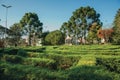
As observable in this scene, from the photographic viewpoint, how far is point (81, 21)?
8138cm

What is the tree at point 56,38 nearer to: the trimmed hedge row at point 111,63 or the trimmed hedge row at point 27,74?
the trimmed hedge row at point 111,63

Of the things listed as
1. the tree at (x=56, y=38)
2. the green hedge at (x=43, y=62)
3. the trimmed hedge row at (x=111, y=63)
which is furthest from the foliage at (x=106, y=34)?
the green hedge at (x=43, y=62)

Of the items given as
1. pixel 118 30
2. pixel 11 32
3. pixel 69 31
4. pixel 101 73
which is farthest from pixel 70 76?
pixel 11 32

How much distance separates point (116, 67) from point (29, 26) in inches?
2605

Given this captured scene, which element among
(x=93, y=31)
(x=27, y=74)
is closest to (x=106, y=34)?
(x=93, y=31)

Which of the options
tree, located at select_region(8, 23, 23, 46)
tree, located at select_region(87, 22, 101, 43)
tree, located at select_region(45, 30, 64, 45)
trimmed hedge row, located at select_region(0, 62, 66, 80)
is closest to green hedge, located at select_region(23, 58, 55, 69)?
trimmed hedge row, located at select_region(0, 62, 66, 80)

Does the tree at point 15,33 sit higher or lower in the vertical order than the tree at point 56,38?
higher

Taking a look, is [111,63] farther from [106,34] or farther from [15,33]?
[15,33]

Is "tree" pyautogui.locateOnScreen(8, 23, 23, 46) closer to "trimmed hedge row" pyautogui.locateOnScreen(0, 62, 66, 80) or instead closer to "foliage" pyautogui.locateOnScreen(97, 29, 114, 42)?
"foliage" pyautogui.locateOnScreen(97, 29, 114, 42)

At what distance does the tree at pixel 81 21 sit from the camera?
80250mm

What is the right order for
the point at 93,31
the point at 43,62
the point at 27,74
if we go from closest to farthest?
the point at 27,74
the point at 43,62
the point at 93,31

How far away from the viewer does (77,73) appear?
9.62m

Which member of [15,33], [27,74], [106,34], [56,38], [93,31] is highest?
[15,33]

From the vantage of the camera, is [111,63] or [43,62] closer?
[43,62]
